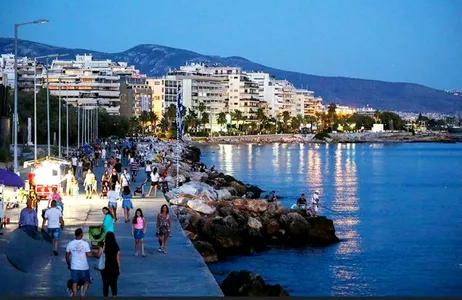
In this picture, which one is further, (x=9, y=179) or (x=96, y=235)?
(x=9, y=179)

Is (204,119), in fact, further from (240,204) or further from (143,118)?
(240,204)

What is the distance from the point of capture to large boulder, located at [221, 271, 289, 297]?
17.5 metres

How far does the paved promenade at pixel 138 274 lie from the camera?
1426 cm

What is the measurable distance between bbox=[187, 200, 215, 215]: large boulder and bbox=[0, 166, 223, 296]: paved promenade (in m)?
9.77

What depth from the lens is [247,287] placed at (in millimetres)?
17656

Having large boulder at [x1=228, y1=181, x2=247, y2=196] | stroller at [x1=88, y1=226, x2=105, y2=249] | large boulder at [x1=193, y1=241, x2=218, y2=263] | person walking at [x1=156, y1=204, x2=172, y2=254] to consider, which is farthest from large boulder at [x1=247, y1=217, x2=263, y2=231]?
large boulder at [x1=228, y1=181, x2=247, y2=196]

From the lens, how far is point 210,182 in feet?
171

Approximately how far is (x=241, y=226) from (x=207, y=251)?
528 cm

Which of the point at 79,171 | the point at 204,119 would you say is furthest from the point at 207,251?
the point at 204,119

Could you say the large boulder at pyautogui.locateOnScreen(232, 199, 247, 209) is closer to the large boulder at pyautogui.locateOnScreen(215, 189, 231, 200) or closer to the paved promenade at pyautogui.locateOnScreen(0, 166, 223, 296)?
the large boulder at pyautogui.locateOnScreen(215, 189, 231, 200)

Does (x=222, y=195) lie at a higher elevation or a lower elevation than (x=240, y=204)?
lower

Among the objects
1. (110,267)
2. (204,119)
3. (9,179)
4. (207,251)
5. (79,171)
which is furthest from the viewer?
(204,119)

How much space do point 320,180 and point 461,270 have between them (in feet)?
151

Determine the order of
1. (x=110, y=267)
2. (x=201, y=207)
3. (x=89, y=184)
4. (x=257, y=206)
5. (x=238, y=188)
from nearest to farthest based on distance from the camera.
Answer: (x=110, y=267)
(x=89, y=184)
(x=201, y=207)
(x=257, y=206)
(x=238, y=188)
